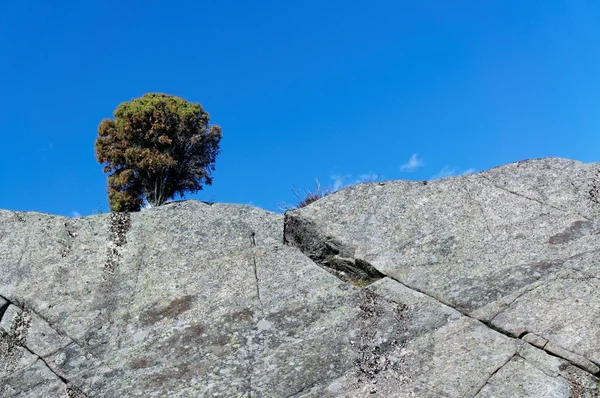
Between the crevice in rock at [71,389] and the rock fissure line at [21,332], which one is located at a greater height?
the rock fissure line at [21,332]

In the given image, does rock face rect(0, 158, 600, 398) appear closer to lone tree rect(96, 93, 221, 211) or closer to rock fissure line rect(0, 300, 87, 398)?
rock fissure line rect(0, 300, 87, 398)

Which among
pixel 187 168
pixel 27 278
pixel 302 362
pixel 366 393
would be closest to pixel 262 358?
pixel 302 362

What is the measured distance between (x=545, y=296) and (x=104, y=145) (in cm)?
2173

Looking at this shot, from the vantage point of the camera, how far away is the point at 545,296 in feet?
30.5

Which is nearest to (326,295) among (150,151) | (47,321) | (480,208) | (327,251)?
(327,251)

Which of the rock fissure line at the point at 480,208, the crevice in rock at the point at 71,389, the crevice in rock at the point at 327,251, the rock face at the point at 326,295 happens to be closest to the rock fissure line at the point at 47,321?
the rock face at the point at 326,295

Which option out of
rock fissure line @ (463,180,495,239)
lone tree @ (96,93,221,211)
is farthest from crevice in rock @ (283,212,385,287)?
lone tree @ (96,93,221,211)

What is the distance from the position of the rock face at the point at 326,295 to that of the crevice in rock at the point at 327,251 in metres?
0.03

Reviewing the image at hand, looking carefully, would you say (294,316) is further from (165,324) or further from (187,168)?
(187,168)

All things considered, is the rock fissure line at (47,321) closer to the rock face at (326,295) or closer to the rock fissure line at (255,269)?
the rock face at (326,295)

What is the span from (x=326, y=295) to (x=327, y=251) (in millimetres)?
1552

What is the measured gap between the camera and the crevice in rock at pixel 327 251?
11258mm

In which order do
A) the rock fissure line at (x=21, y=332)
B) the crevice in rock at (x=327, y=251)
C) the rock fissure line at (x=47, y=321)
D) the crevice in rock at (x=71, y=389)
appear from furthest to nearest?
the crevice in rock at (x=327, y=251) < the rock fissure line at (x=21, y=332) < the rock fissure line at (x=47, y=321) < the crevice in rock at (x=71, y=389)

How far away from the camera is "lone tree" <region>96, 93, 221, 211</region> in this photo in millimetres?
26156
